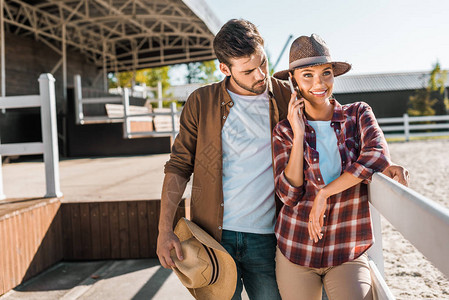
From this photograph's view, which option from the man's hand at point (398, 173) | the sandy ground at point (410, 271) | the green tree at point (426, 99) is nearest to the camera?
the man's hand at point (398, 173)

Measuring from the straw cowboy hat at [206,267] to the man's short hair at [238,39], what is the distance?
714 millimetres

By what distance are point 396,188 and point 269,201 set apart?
0.76 m

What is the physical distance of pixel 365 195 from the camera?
4.97 feet

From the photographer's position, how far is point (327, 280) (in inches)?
58.1

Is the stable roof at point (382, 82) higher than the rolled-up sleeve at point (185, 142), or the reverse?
the stable roof at point (382, 82)

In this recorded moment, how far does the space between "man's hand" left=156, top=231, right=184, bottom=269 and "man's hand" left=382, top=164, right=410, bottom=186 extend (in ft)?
2.68

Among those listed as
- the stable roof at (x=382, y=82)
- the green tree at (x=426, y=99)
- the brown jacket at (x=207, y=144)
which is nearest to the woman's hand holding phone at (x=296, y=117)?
the brown jacket at (x=207, y=144)

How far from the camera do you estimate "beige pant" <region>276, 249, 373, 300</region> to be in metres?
1.39

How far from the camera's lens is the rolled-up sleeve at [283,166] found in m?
1.51

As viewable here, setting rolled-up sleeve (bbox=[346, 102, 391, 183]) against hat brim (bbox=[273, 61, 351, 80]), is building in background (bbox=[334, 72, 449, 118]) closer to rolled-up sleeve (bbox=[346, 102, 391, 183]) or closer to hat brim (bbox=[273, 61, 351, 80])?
hat brim (bbox=[273, 61, 351, 80])

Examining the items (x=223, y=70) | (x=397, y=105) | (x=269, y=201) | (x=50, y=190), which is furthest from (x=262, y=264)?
(x=397, y=105)

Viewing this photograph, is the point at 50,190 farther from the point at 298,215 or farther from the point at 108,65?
the point at 108,65

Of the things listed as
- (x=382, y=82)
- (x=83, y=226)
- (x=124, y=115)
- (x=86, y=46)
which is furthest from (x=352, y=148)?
(x=382, y=82)

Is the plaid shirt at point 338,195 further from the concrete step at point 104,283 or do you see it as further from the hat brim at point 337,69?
the concrete step at point 104,283
